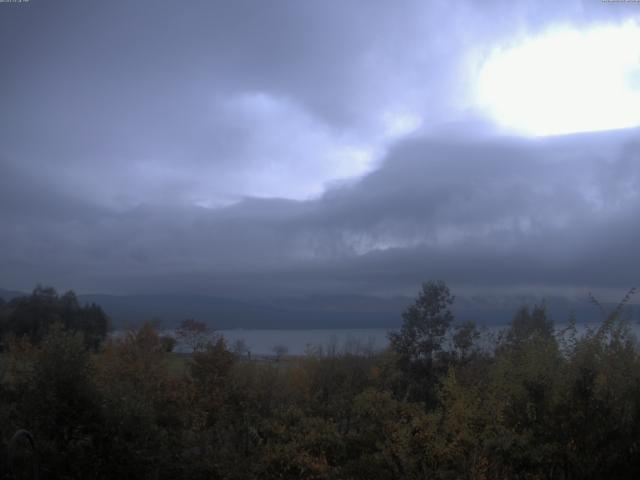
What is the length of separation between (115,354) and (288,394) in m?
11.6

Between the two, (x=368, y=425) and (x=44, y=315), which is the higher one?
(x=44, y=315)

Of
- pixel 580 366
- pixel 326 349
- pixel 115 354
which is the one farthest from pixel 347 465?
pixel 115 354

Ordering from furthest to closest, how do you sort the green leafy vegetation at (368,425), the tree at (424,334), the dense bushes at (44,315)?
the dense bushes at (44,315) < the tree at (424,334) < the green leafy vegetation at (368,425)

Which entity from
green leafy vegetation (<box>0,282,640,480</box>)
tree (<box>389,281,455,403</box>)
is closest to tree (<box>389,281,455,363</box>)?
tree (<box>389,281,455,403</box>)

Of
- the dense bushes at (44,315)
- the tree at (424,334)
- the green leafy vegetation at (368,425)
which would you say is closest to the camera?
the green leafy vegetation at (368,425)

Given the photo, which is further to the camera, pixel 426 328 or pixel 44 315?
pixel 44 315

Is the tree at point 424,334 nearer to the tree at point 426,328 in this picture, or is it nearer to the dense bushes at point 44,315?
the tree at point 426,328

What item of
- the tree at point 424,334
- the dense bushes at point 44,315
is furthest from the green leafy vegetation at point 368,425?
the dense bushes at point 44,315

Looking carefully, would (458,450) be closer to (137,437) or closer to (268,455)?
(268,455)

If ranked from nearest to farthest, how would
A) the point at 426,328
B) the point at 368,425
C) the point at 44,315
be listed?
the point at 368,425 → the point at 426,328 → the point at 44,315

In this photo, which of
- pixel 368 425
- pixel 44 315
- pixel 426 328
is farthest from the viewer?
pixel 44 315

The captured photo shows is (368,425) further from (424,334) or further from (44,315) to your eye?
(44,315)

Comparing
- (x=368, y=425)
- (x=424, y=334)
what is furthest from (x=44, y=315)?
(x=368, y=425)

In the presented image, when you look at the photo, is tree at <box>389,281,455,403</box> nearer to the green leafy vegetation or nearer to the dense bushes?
the green leafy vegetation
